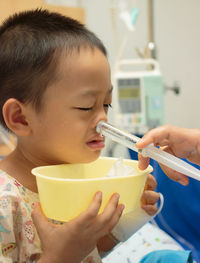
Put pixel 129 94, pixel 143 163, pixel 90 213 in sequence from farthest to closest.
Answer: pixel 129 94 → pixel 143 163 → pixel 90 213

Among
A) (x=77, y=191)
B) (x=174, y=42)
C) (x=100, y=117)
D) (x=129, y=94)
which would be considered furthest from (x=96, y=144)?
(x=174, y=42)

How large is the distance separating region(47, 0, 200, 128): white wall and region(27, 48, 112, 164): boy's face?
1585mm

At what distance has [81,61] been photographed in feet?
2.00

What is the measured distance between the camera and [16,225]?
0.60 metres

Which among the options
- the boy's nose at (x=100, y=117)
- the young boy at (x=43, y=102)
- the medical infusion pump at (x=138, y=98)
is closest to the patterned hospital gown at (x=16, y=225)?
the young boy at (x=43, y=102)

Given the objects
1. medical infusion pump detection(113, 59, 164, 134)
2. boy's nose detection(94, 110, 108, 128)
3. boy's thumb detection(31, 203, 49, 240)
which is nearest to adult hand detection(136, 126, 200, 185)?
boy's nose detection(94, 110, 108, 128)

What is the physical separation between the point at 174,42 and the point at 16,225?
193 centimetres

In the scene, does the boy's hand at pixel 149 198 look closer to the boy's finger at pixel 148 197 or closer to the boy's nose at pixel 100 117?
the boy's finger at pixel 148 197

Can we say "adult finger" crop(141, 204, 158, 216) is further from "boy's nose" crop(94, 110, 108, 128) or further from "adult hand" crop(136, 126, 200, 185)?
"boy's nose" crop(94, 110, 108, 128)

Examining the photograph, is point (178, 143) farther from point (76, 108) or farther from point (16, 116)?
point (16, 116)

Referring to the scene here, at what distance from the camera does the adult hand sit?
62 cm

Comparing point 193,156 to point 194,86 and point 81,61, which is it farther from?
point 194,86

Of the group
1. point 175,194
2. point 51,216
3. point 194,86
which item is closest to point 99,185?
point 51,216

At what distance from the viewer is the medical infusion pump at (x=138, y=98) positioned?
1.51 m
